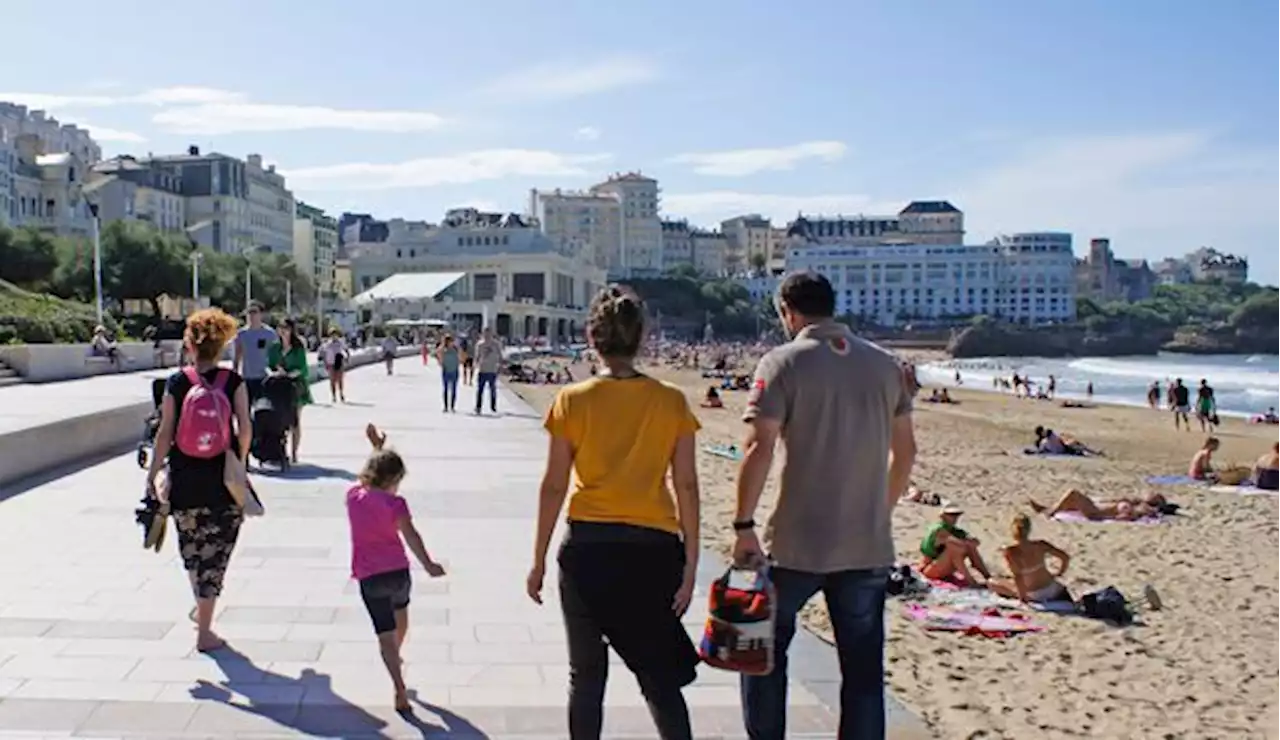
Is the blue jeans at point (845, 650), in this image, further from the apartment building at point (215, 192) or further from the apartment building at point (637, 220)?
the apartment building at point (637, 220)

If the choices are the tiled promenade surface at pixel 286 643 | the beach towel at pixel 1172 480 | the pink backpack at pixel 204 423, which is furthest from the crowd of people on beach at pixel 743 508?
the beach towel at pixel 1172 480

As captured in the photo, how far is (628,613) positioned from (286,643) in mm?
2604

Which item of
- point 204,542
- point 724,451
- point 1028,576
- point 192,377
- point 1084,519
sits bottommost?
point 1084,519

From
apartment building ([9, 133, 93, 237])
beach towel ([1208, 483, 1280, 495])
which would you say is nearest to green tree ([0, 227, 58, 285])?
apartment building ([9, 133, 93, 237])

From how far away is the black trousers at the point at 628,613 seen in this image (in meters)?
3.57

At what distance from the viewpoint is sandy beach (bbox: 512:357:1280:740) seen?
5.63 meters

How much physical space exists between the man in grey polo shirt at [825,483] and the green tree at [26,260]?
52.0 meters

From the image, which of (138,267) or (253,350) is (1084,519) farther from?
(138,267)

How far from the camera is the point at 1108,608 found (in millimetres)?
7727

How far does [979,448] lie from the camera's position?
23906 millimetres

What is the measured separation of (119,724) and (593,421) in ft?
7.09

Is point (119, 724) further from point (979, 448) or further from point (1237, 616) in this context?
point (979, 448)

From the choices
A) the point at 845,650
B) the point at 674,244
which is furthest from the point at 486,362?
the point at 674,244

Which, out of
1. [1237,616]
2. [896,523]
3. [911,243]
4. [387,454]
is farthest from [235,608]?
[911,243]
